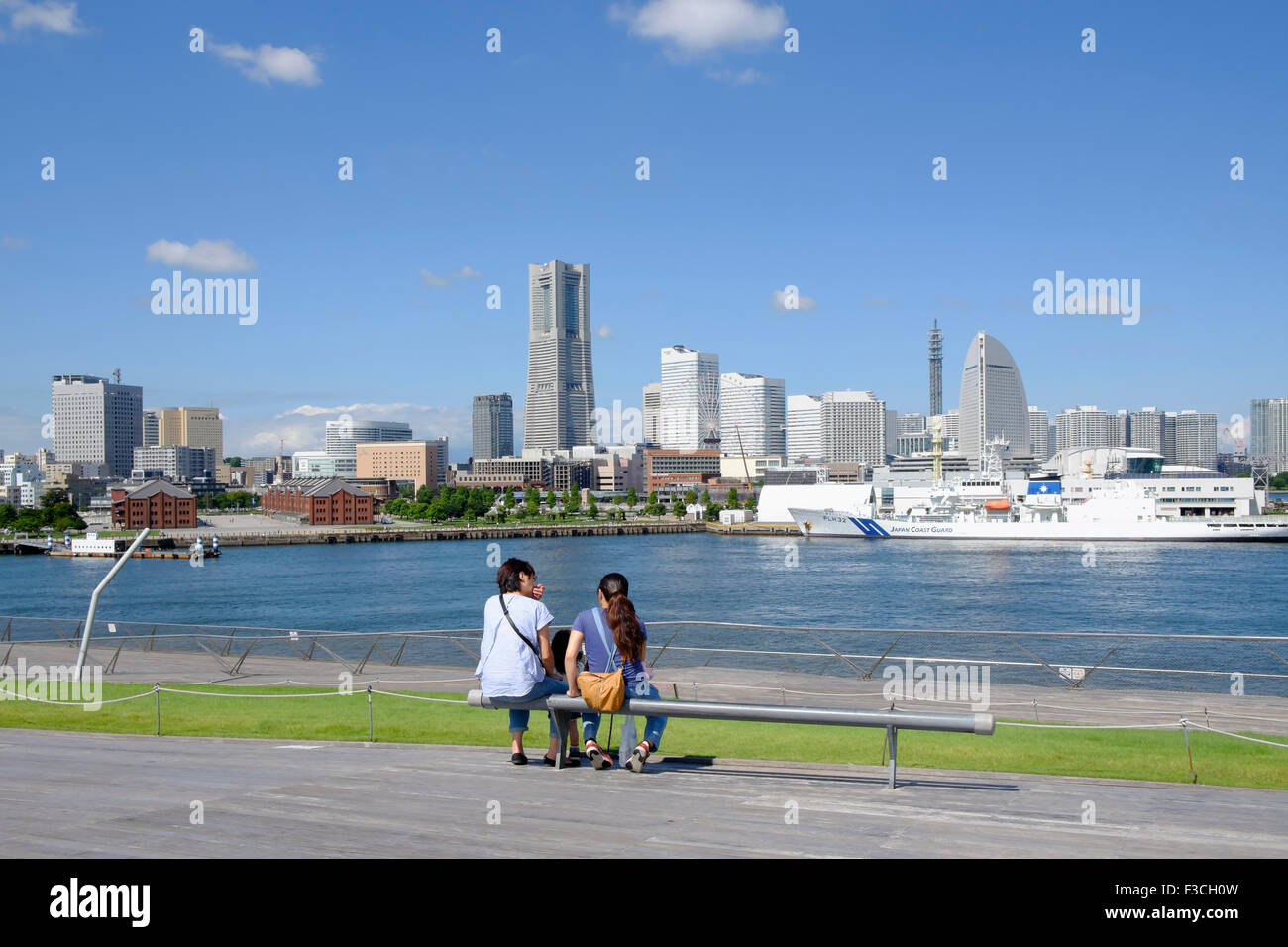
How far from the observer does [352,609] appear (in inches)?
2013

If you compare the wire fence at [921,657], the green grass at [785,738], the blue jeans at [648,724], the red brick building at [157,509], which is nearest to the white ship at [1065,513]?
the wire fence at [921,657]

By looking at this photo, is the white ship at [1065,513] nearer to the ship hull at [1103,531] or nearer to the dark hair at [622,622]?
the ship hull at [1103,531]

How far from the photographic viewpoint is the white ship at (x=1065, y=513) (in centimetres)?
8688

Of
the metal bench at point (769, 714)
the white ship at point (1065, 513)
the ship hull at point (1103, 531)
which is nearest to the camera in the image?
the metal bench at point (769, 714)

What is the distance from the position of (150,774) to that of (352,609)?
1783 inches

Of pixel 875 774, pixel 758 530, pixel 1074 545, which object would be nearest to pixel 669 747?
pixel 875 774

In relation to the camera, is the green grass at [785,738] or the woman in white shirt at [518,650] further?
the green grass at [785,738]

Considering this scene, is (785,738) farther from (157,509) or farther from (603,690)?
(157,509)

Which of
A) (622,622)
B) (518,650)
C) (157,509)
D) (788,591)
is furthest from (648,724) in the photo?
(157,509)

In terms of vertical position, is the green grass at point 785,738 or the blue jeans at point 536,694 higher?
the blue jeans at point 536,694

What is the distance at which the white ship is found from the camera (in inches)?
3420

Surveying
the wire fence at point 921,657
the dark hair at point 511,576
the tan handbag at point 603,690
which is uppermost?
the dark hair at point 511,576
